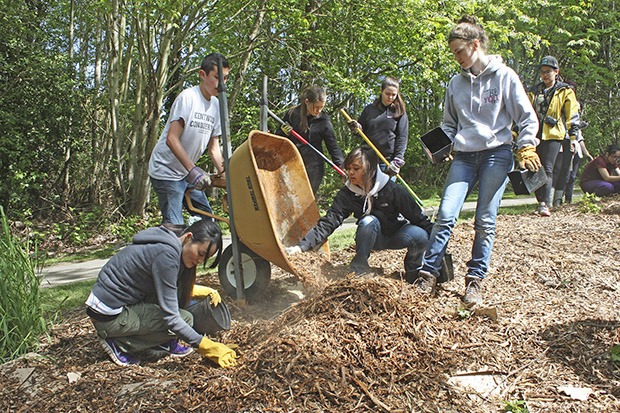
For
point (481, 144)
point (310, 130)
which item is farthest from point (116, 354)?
point (310, 130)

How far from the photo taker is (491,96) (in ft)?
11.0

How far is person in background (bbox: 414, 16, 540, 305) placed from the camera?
3.29 metres

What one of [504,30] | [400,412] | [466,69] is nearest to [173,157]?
[466,69]

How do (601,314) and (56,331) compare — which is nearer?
(601,314)

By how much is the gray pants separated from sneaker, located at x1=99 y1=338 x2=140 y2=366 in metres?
0.03

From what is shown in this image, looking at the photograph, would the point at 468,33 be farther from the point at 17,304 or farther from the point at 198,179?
the point at 17,304

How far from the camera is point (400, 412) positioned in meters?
2.20

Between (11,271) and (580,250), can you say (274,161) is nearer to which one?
(11,271)

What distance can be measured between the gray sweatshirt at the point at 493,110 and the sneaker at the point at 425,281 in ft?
2.80

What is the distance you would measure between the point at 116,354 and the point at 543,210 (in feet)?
16.7

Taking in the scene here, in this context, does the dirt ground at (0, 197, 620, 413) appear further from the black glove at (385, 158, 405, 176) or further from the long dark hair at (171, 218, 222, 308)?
the black glove at (385, 158, 405, 176)

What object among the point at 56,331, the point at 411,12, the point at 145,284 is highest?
the point at 411,12

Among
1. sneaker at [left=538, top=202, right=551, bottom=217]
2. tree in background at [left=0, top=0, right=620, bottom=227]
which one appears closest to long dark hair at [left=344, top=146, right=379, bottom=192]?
sneaker at [left=538, top=202, right=551, bottom=217]

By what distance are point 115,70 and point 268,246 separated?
665 cm
